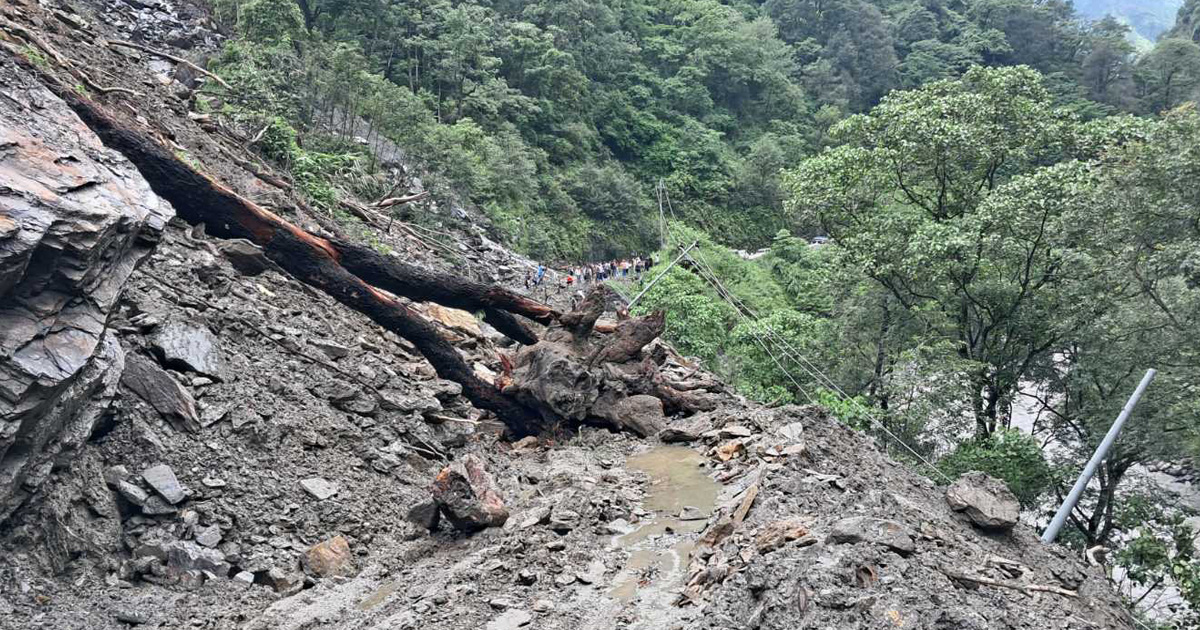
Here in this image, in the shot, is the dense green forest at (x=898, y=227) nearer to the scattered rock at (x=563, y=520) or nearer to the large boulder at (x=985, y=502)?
the large boulder at (x=985, y=502)

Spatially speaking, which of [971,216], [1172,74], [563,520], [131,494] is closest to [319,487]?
[131,494]

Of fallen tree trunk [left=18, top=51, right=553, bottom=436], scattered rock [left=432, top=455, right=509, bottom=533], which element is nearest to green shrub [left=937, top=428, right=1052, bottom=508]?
fallen tree trunk [left=18, top=51, right=553, bottom=436]

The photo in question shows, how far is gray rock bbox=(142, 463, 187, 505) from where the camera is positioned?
631 cm

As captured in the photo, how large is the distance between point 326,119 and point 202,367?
2079 centimetres

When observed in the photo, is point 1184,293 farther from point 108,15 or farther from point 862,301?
point 108,15

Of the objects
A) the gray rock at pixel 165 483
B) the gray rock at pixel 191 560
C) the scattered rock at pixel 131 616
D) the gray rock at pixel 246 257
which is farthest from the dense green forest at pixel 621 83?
the scattered rock at pixel 131 616

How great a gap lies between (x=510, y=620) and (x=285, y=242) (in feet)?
19.0

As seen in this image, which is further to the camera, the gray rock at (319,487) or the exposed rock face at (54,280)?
the gray rock at (319,487)

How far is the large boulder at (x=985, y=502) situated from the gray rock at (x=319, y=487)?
586 centimetres

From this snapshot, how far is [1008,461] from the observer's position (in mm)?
12789

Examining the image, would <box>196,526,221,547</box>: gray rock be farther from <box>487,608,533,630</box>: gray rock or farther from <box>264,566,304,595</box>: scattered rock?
<box>487,608,533,630</box>: gray rock

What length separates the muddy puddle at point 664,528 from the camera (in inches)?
223

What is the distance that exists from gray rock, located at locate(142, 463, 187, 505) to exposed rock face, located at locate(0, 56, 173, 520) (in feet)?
1.98

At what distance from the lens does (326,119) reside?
26422 mm
